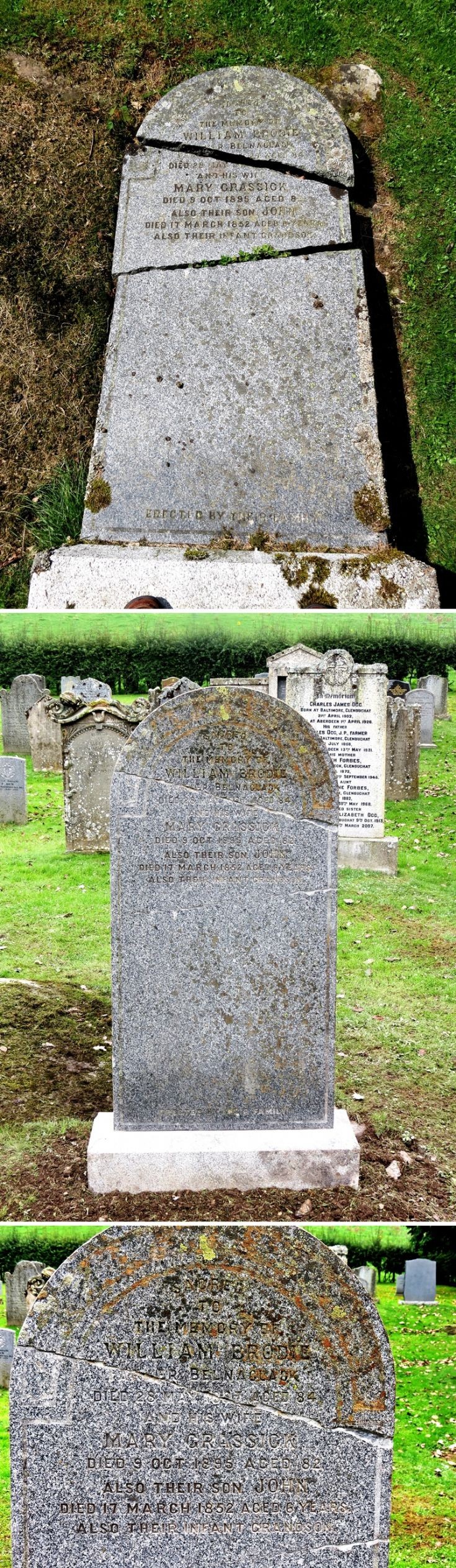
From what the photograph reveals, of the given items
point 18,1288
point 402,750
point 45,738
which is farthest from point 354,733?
point 18,1288

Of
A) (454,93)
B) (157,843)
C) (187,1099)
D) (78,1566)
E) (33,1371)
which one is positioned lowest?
(78,1566)

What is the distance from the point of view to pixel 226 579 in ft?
21.6

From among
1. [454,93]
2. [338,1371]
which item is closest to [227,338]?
[454,93]

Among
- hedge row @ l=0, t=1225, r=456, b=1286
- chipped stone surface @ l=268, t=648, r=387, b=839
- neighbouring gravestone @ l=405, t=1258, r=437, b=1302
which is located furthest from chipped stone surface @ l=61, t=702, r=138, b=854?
neighbouring gravestone @ l=405, t=1258, r=437, b=1302

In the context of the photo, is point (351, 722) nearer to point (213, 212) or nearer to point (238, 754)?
point (213, 212)

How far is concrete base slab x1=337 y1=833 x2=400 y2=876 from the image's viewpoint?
7777 millimetres

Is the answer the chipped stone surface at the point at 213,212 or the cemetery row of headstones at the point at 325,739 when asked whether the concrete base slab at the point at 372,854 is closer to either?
the cemetery row of headstones at the point at 325,739

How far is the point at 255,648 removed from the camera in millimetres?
9281

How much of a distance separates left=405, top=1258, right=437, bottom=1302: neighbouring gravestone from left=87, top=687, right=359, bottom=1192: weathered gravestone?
2772 millimetres

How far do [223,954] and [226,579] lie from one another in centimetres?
289

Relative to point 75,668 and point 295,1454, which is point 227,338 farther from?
point 295,1454

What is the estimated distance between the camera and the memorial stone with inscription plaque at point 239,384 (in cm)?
663

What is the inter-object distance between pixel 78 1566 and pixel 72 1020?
258cm

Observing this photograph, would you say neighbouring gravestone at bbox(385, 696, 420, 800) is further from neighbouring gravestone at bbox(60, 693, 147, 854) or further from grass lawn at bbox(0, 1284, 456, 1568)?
grass lawn at bbox(0, 1284, 456, 1568)
